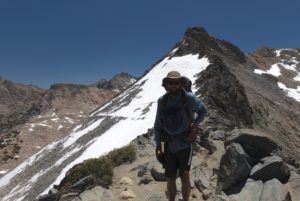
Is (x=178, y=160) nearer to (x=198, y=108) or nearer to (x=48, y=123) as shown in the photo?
(x=198, y=108)

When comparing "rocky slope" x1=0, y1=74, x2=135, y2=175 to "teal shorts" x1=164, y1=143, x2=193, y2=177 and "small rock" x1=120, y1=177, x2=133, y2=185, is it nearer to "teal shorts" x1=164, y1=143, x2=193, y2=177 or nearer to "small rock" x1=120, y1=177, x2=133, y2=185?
"small rock" x1=120, y1=177, x2=133, y2=185

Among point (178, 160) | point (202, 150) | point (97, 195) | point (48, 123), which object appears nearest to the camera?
point (178, 160)

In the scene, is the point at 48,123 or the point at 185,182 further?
the point at 48,123

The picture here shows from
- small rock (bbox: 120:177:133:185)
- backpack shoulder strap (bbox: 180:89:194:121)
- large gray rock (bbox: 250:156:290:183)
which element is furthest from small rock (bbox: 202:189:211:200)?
backpack shoulder strap (bbox: 180:89:194:121)

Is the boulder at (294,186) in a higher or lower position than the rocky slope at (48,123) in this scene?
lower

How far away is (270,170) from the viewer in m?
12.1

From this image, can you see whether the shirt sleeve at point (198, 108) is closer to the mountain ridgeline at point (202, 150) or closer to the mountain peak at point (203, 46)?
the mountain ridgeline at point (202, 150)

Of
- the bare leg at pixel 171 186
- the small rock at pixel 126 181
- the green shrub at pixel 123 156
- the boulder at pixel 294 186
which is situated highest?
the green shrub at pixel 123 156

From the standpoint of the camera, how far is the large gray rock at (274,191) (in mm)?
11352

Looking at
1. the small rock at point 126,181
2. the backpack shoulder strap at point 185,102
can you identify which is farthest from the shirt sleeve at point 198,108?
the small rock at point 126,181

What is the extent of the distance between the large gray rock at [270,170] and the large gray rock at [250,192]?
241 mm

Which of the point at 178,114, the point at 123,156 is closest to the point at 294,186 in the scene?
the point at 178,114

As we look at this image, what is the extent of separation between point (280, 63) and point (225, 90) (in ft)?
344

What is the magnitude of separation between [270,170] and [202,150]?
14.7 feet
